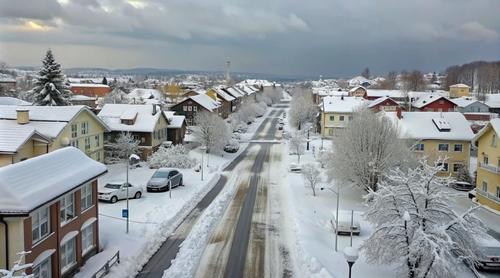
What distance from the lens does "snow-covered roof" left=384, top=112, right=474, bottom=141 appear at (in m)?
49.2

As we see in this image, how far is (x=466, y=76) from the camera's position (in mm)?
188750

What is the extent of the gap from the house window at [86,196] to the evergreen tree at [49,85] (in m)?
38.9

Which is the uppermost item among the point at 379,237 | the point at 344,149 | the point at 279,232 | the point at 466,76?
the point at 466,76

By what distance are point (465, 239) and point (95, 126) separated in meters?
35.5

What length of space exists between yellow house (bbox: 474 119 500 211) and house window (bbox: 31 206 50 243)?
31.1 metres

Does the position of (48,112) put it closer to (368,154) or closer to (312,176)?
(312,176)

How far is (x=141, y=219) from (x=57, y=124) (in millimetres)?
14575

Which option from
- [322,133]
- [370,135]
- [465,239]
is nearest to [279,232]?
[465,239]

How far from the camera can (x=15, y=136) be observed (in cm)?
3306

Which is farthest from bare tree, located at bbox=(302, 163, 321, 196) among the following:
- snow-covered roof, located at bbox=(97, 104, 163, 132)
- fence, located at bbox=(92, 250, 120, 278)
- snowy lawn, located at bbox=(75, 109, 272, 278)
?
fence, located at bbox=(92, 250, 120, 278)

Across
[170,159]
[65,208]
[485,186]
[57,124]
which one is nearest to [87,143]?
[57,124]

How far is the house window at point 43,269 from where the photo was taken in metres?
16.6

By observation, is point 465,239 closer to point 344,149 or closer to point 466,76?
point 344,149

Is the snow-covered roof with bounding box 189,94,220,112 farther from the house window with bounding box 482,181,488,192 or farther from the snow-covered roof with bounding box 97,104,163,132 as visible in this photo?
the house window with bounding box 482,181,488,192
